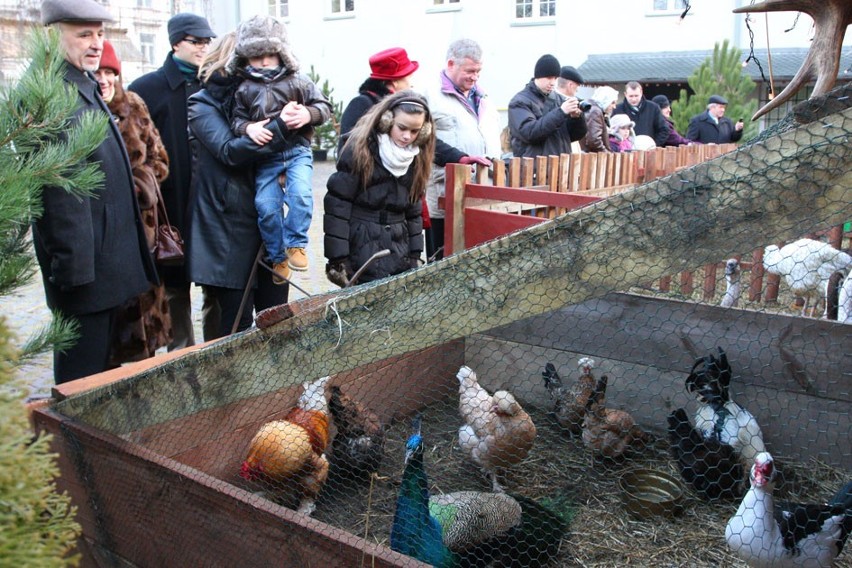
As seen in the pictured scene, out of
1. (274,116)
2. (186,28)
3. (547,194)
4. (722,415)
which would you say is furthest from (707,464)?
(186,28)

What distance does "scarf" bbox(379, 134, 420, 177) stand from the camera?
11.6ft

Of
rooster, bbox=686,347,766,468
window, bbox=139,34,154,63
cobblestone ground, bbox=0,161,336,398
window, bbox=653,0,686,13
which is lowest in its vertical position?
cobblestone ground, bbox=0,161,336,398

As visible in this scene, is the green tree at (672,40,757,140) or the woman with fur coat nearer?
the woman with fur coat

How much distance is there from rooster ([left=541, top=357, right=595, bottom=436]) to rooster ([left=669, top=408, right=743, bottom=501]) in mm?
354

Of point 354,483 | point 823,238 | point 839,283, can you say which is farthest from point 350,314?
point 823,238

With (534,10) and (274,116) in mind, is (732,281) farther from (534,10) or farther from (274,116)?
(534,10)

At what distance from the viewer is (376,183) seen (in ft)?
11.8

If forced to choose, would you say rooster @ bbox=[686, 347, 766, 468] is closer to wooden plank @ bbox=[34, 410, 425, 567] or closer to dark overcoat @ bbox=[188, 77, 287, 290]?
wooden plank @ bbox=[34, 410, 425, 567]

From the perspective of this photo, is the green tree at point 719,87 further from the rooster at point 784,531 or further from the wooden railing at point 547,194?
the rooster at point 784,531

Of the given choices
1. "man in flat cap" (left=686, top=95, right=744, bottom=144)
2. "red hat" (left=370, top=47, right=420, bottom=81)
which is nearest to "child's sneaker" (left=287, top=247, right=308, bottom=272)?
"red hat" (left=370, top=47, right=420, bottom=81)

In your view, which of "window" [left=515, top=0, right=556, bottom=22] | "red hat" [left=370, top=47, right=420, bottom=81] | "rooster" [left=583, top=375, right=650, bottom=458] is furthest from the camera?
"window" [left=515, top=0, right=556, bottom=22]

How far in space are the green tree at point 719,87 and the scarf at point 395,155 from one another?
11441 mm

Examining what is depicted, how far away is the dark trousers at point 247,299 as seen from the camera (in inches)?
138

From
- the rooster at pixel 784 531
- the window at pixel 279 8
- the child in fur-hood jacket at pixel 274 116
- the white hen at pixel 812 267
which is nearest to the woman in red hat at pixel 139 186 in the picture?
the child in fur-hood jacket at pixel 274 116
